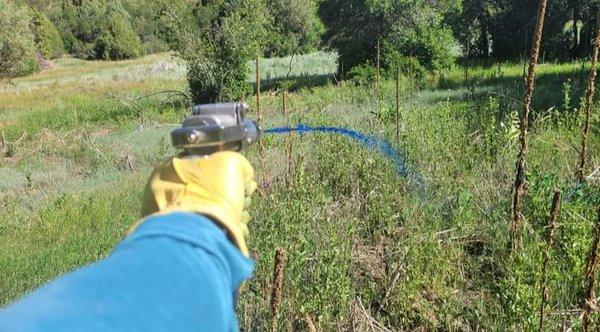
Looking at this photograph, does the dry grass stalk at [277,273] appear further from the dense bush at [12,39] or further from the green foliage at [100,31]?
the green foliage at [100,31]

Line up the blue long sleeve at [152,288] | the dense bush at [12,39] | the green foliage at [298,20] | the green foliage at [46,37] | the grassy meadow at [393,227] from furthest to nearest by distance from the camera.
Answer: the green foliage at [46,37], the green foliage at [298,20], the dense bush at [12,39], the grassy meadow at [393,227], the blue long sleeve at [152,288]

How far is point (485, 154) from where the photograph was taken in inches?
197

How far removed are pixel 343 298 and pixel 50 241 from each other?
463 centimetres

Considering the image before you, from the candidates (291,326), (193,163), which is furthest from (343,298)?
(193,163)

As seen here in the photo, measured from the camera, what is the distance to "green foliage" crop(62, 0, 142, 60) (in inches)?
2345

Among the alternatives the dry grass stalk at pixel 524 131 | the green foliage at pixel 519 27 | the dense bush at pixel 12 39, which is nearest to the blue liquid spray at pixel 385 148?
the dry grass stalk at pixel 524 131

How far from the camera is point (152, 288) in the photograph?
2.87 feet

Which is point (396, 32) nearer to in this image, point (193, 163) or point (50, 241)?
point (50, 241)

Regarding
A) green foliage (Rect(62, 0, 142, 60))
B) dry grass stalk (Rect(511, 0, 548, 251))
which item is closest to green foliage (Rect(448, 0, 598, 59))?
dry grass stalk (Rect(511, 0, 548, 251))

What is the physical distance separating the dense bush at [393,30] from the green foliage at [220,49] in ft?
11.3

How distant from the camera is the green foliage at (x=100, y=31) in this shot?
195ft

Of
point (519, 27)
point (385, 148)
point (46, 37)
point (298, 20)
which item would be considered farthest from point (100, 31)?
point (385, 148)

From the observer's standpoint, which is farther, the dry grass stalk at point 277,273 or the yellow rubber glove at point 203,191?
the dry grass stalk at point 277,273

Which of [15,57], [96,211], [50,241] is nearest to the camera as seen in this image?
[50,241]
